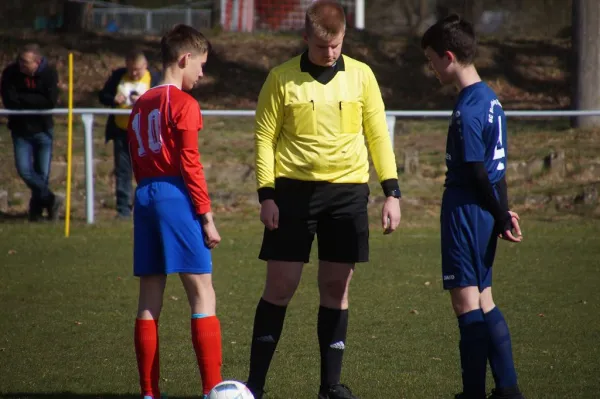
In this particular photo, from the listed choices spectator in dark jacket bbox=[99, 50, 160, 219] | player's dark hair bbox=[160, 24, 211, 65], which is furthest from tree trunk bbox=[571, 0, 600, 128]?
player's dark hair bbox=[160, 24, 211, 65]

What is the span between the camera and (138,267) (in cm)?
468

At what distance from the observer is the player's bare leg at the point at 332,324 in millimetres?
4871

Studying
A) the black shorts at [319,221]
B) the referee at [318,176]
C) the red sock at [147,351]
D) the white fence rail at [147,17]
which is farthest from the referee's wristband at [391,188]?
the white fence rail at [147,17]

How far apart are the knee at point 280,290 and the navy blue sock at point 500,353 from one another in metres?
0.96

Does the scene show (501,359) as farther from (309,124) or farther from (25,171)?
(25,171)

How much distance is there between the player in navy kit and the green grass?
598mm

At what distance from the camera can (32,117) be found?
11438mm

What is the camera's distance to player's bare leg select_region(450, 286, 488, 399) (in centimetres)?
446

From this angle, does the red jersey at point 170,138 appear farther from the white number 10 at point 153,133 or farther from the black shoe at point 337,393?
the black shoe at point 337,393

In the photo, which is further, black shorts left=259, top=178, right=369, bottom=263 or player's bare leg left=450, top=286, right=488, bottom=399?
black shorts left=259, top=178, right=369, bottom=263

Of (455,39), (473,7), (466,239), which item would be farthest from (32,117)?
(473,7)

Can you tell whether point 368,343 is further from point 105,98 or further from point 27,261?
point 105,98

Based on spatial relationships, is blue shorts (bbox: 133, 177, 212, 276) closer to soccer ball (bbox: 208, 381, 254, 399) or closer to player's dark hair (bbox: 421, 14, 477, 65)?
soccer ball (bbox: 208, 381, 254, 399)

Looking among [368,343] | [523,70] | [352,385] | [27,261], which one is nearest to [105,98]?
[27,261]
